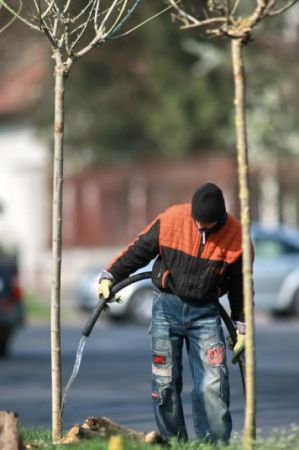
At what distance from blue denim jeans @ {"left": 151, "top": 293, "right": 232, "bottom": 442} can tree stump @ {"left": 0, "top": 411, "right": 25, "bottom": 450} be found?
2.27 metres

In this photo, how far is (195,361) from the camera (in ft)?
33.7

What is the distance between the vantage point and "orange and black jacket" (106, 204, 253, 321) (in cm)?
995

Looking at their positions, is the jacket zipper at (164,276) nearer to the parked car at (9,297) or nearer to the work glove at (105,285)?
the work glove at (105,285)

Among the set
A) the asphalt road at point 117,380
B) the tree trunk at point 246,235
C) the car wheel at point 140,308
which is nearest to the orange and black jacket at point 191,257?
the tree trunk at point 246,235

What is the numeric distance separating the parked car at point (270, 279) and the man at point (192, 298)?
1941 centimetres

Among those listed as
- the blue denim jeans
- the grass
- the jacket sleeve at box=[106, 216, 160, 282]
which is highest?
the jacket sleeve at box=[106, 216, 160, 282]

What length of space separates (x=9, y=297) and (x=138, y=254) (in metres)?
10.6

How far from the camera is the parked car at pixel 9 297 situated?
2053cm

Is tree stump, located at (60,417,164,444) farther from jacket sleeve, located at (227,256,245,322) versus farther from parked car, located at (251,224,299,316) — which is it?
parked car, located at (251,224,299,316)

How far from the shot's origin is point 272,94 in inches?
1507

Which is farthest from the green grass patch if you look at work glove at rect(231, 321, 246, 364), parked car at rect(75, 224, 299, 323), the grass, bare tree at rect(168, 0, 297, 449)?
bare tree at rect(168, 0, 297, 449)

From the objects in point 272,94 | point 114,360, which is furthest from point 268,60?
point 114,360

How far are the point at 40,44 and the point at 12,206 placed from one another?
6.25 m

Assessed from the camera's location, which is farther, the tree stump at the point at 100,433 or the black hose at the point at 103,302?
the black hose at the point at 103,302
